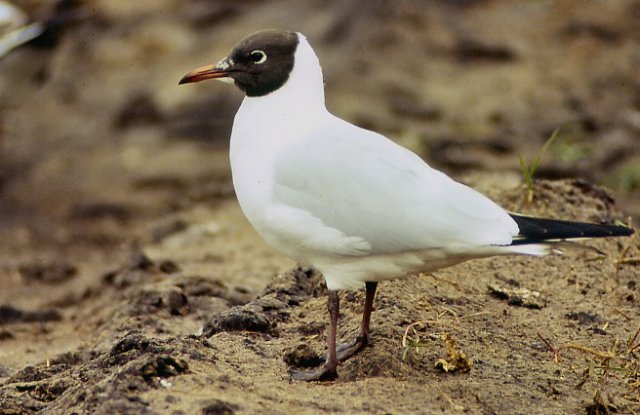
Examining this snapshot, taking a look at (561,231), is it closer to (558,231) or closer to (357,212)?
(558,231)

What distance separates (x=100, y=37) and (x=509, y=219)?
7337 mm

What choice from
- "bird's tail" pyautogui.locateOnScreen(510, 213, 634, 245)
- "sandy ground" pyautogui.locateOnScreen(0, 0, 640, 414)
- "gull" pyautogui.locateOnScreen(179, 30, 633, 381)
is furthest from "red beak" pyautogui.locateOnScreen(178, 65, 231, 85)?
"bird's tail" pyautogui.locateOnScreen(510, 213, 634, 245)

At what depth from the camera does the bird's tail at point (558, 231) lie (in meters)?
3.72

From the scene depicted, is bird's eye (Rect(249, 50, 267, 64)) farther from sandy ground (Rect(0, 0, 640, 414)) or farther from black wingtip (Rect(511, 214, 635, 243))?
black wingtip (Rect(511, 214, 635, 243))

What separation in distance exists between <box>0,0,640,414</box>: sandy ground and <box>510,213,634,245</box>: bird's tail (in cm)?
42

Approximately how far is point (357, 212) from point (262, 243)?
3569 mm

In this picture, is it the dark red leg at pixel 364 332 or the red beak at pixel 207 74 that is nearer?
the dark red leg at pixel 364 332

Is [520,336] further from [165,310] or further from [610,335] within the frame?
[165,310]

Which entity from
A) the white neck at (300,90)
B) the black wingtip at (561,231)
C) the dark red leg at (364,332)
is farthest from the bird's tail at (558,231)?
the white neck at (300,90)

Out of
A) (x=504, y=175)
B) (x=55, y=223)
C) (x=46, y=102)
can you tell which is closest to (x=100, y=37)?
(x=46, y=102)

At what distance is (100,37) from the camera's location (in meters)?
10.5

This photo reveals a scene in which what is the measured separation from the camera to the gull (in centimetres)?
378

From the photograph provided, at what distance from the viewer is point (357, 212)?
12.6 feet

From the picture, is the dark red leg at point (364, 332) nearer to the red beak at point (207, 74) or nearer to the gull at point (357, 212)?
the gull at point (357, 212)
